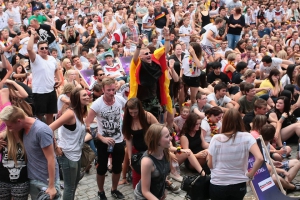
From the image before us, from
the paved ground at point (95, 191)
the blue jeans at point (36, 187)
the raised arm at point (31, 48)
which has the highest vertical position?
the raised arm at point (31, 48)

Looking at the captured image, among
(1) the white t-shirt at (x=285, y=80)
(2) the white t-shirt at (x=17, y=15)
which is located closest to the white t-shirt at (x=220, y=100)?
(1) the white t-shirt at (x=285, y=80)

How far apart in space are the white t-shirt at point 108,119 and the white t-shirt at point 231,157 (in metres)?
1.52

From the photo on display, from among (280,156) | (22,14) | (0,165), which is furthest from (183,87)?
(22,14)

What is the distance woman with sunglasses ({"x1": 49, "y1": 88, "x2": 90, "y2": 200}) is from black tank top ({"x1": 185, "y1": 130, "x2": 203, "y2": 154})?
2164mm

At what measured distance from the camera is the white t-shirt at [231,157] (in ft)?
14.4

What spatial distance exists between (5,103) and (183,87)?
4.29 metres

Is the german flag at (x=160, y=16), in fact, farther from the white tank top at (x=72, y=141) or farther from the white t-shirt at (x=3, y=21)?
the white tank top at (x=72, y=141)

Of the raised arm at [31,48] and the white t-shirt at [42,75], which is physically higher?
the raised arm at [31,48]

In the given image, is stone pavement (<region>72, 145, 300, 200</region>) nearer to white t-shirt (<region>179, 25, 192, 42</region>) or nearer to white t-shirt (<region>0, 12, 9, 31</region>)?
white t-shirt (<region>179, 25, 192, 42</region>)

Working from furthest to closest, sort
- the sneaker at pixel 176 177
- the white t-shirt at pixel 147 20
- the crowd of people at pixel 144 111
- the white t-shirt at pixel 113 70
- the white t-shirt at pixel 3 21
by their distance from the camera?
1. the white t-shirt at pixel 147 20
2. the white t-shirt at pixel 3 21
3. the white t-shirt at pixel 113 70
4. the sneaker at pixel 176 177
5. the crowd of people at pixel 144 111

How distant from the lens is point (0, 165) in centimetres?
419

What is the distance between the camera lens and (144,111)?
209 inches

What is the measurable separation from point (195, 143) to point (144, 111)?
1685mm

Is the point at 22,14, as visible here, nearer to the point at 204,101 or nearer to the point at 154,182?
the point at 204,101
